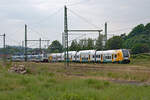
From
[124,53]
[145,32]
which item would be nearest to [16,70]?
[124,53]

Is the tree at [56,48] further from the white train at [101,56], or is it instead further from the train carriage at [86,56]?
the train carriage at [86,56]

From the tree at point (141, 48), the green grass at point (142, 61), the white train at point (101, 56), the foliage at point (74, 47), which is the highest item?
the foliage at point (74, 47)

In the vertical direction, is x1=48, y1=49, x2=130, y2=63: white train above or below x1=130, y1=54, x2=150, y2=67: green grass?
above

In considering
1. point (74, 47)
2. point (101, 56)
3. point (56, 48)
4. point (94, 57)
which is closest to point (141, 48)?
point (94, 57)

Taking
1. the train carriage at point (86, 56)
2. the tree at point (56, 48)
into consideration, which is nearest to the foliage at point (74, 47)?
the tree at point (56, 48)

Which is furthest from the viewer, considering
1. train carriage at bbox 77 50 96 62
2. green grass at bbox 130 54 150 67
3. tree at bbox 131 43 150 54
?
tree at bbox 131 43 150 54

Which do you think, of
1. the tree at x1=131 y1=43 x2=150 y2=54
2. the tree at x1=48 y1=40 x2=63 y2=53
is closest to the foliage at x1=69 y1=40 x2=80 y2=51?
the tree at x1=48 y1=40 x2=63 y2=53

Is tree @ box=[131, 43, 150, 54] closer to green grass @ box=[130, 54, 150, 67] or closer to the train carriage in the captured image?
green grass @ box=[130, 54, 150, 67]

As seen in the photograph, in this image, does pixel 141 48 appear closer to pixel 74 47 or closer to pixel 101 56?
pixel 101 56

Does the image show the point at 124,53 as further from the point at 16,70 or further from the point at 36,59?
the point at 36,59

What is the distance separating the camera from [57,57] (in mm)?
73938

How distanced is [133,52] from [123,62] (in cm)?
2811

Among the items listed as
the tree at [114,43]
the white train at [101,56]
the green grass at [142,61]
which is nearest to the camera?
the green grass at [142,61]

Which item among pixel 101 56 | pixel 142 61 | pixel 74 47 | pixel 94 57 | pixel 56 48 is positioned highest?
pixel 56 48
